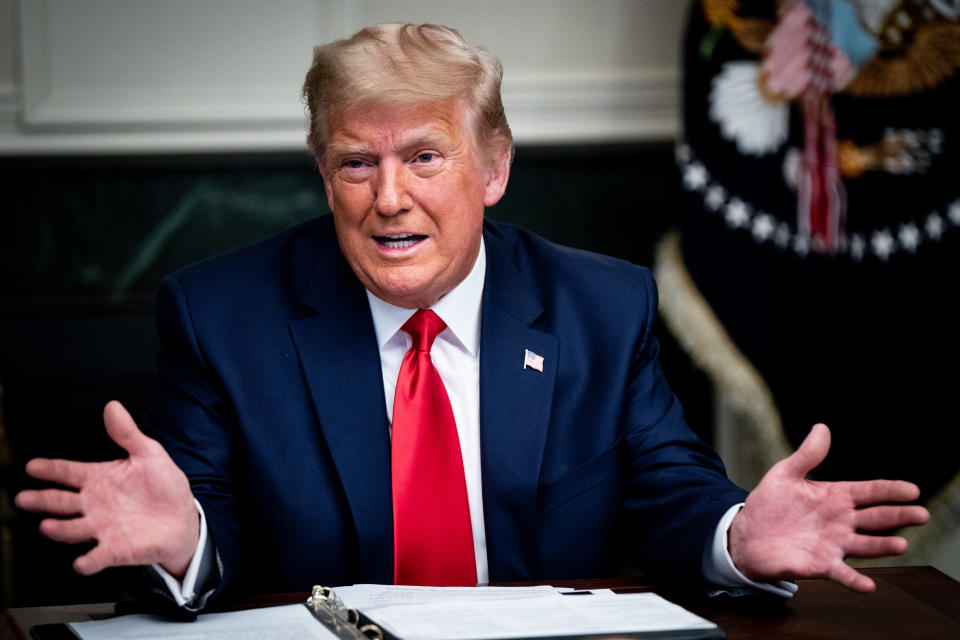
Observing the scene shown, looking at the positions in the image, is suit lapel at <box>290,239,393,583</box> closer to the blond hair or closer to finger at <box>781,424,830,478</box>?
the blond hair

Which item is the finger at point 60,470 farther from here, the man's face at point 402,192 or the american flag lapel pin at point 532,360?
the american flag lapel pin at point 532,360

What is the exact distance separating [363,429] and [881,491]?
804mm

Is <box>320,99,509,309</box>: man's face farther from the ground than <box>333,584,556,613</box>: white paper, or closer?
farther from the ground

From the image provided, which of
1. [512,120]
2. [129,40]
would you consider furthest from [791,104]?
[129,40]

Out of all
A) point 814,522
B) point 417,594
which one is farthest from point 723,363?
point 417,594

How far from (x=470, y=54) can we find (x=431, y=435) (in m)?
0.63

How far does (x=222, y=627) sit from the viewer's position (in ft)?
4.33

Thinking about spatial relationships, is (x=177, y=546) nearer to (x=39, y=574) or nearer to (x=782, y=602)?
(x=782, y=602)

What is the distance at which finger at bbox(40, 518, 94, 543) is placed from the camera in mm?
1274

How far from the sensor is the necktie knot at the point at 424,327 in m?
1.89

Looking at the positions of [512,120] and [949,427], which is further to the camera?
[512,120]

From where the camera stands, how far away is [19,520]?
349 centimetres

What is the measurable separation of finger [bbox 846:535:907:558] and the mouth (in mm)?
819

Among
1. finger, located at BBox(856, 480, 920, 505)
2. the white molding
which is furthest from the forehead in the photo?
the white molding
